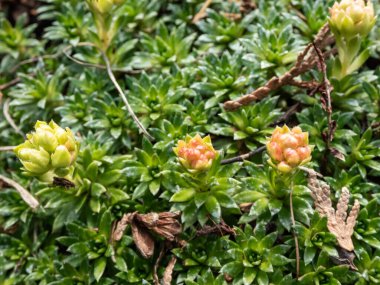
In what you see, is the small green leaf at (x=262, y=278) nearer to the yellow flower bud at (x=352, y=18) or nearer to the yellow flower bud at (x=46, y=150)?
the yellow flower bud at (x=46, y=150)

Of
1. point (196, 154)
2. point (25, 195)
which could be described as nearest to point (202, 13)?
point (196, 154)

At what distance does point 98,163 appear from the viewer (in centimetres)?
246

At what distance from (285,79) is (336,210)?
709 mm

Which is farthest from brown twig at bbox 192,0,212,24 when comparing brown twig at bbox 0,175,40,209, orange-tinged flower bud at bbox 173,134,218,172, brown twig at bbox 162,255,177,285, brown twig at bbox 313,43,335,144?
brown twig at bbox 162,255,177,285

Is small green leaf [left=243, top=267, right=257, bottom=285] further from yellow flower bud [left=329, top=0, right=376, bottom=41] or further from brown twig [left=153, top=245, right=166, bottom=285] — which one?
yellow flower bud [left=329, top=0, right=376, bottom=41]

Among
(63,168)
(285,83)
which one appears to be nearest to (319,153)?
(285,83)

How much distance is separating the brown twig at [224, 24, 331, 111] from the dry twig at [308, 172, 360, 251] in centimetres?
52

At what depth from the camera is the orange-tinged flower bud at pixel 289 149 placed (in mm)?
1944

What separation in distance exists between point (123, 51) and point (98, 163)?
2.68 feet

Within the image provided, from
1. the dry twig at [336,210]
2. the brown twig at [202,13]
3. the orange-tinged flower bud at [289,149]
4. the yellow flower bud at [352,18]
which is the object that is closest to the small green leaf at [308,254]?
the dry twig at [336,210]

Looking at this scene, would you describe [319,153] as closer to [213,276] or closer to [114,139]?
[213,276]

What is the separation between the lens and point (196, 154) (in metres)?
2.00

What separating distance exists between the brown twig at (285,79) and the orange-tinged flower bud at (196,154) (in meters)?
0.54

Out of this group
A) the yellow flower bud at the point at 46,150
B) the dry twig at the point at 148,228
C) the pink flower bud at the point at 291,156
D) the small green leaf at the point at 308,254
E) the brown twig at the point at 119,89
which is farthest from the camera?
the brown twig at the point at 119,89
